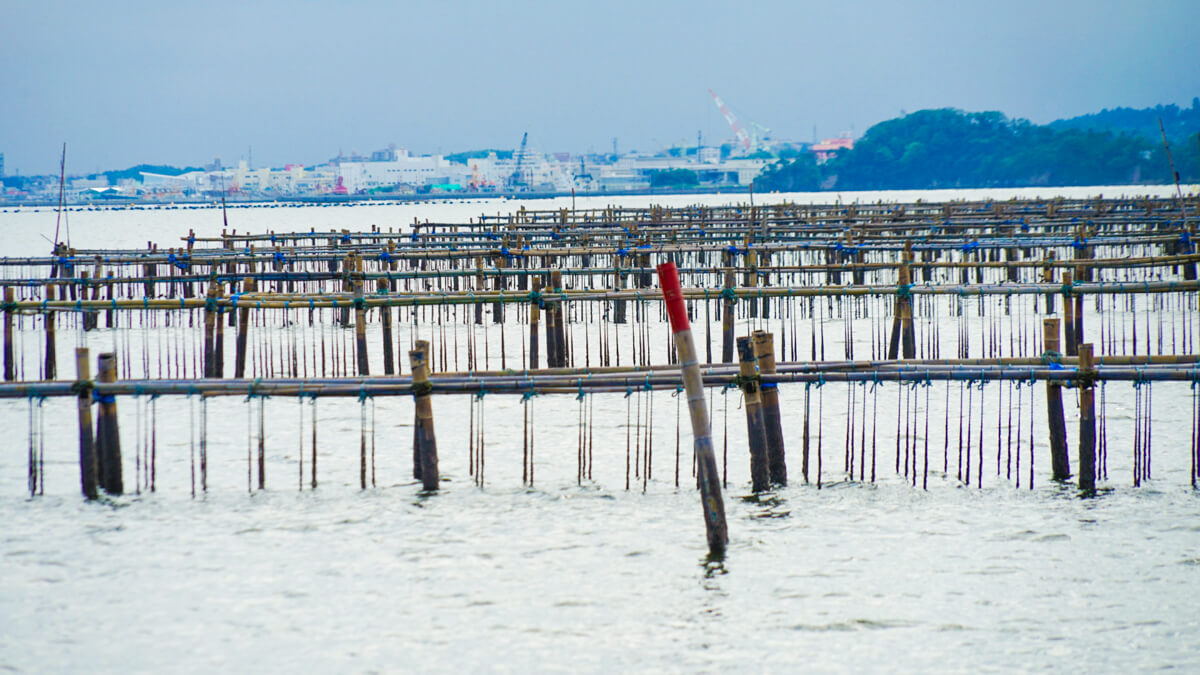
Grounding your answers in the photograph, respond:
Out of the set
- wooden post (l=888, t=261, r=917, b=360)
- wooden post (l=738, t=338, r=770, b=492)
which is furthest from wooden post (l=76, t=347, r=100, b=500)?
wooden post (l=888, t=261, r=917, b=360)

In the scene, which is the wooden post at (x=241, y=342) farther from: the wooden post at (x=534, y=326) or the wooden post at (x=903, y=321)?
the wooden post at (x=903, y=321)

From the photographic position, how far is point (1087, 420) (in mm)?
9258

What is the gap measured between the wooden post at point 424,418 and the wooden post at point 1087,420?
5157mm

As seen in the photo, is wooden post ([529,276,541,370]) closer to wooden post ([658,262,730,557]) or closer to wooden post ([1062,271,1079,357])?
wooden post ([1062,271,1079,357])

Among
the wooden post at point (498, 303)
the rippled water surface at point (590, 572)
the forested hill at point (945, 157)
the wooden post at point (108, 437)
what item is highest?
the forested hill at point (945, 157)

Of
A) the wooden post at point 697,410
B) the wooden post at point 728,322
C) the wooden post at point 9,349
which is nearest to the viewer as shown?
the wooden post at point 697,410

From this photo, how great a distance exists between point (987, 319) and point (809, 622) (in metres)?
16.8

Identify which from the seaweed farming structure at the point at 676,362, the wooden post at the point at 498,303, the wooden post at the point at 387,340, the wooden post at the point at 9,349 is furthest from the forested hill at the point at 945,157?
the wooden post at the point at 9,349

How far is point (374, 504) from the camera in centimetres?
977

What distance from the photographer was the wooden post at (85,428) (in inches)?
357

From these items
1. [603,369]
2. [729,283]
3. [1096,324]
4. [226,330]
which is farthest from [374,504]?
[1096,324]

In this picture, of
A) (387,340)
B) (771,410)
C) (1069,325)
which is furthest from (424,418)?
(1069,325)

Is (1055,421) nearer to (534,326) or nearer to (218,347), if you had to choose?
(534,326)

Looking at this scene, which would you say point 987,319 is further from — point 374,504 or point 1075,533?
point 374,504
